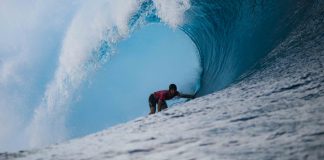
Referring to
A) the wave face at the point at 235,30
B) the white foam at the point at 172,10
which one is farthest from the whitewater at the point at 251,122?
the white foam at the point at 172,10

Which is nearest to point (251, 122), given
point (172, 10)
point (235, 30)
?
point (235, 30)

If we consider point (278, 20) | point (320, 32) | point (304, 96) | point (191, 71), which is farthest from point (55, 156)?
point (191, 71)

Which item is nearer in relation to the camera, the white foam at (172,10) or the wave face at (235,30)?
the wave face at (235,30)

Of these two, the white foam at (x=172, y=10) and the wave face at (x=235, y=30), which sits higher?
the white foam at (x=172, y=10)

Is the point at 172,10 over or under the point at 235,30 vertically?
over

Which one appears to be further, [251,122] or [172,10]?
[172,10]

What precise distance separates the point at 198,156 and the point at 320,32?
305 centimetres

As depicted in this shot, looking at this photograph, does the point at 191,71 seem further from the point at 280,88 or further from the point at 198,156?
the point at 198,156

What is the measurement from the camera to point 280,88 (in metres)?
2.82

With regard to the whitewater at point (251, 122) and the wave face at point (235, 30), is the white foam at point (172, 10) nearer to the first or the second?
the wave face at point (235, 30)

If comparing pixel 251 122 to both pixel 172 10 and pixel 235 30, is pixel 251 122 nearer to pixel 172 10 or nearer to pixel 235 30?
pixel 235 30

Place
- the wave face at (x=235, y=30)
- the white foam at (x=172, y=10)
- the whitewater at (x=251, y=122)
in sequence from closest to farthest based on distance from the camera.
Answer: the whitewater at (x=251, y=122) < the wave face at (x=235, y=30) < the white foam at (x=172, y=10)

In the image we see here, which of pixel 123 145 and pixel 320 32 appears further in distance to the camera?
pixel 320 32

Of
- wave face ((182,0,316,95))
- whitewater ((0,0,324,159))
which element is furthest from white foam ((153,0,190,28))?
whitewater ((0,0,324,159))
